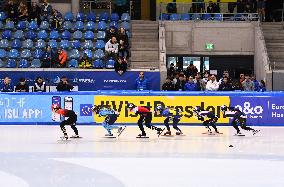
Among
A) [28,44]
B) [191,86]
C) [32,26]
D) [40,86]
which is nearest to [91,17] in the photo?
[32,26]

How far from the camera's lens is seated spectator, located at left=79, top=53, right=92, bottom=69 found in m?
23.2

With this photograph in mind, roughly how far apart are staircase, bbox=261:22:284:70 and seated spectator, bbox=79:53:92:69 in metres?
7.60

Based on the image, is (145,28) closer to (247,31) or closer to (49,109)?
(247,31)

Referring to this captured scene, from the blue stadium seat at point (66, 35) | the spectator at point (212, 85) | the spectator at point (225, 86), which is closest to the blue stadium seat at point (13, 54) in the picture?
the blue stadium seat at point (66, 35)

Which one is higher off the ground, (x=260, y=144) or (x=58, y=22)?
(x=58, y=22)

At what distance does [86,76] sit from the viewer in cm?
2277

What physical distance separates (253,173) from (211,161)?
5.23 ft

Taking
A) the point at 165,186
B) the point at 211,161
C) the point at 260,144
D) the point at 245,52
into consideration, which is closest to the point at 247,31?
the point at 245,52

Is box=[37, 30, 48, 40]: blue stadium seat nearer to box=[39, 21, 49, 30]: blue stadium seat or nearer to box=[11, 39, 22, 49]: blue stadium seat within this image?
box=[39, 21, 49, 30]: blue stadium seat

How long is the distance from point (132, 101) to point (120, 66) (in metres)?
2.87

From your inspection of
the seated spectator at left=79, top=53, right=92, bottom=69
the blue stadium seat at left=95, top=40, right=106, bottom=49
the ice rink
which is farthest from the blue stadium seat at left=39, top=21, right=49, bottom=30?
the ice rink

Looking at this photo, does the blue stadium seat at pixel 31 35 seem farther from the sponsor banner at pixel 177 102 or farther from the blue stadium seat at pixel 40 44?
the sponsor banner at pixel 177 102

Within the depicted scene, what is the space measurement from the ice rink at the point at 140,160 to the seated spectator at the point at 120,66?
5125mm

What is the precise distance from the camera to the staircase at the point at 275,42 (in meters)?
25.6
